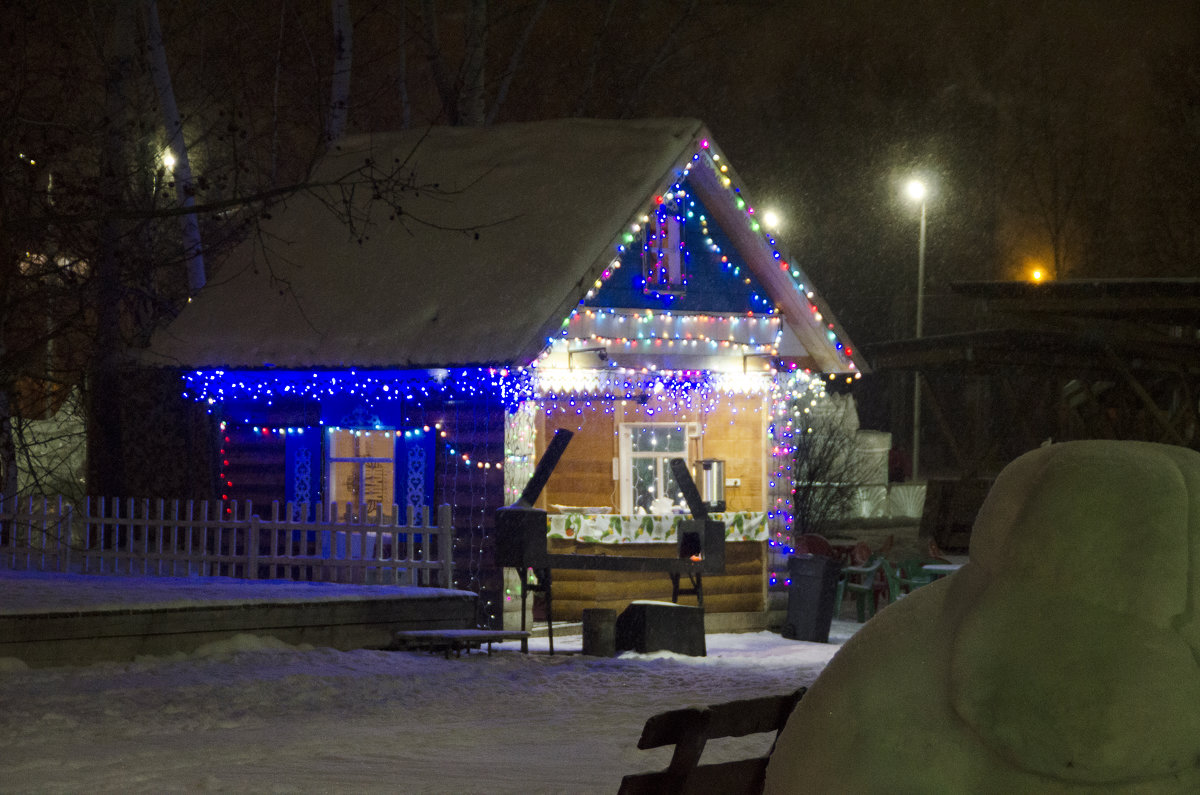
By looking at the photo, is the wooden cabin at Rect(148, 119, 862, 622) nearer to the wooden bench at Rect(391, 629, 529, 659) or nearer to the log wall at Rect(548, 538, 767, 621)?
the log wall at Rect(548, 538, 767, 621)

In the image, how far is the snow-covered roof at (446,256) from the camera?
15.1m

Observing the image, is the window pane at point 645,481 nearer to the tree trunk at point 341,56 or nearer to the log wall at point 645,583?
the log wall at point 645,583

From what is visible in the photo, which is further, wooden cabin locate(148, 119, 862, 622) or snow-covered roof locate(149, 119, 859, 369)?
wooden cabin locate(148, 119, 862, 622)

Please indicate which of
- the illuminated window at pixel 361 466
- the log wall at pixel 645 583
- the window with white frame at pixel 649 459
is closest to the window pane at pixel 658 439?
the window with white frame at pixel 649 459

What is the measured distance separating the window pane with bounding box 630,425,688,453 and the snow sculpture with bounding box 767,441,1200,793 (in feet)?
53.6

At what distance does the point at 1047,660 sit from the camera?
9.78 feet

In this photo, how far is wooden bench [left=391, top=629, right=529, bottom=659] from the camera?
13258 mm

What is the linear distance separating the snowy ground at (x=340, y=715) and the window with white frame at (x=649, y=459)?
5706 mm

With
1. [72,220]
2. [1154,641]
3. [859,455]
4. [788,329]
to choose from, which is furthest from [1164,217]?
[1154,641]

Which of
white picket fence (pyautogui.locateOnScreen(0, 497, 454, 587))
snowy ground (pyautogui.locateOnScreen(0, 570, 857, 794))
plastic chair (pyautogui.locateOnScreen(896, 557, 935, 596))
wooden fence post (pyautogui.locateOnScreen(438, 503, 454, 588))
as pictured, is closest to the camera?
snowy ground (pyautogui.locateOnScreen(0, 570, 857, 794))

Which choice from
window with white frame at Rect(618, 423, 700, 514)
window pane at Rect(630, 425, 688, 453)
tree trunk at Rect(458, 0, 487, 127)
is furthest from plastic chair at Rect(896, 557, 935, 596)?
tree trunk at Rect(458, 0, 487, 127)

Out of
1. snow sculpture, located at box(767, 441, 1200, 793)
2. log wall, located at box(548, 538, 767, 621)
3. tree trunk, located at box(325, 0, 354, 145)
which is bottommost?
log wall, located at box(548, 538, 767, 621)

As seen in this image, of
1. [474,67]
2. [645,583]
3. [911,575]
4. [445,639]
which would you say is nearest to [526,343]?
[445,639]

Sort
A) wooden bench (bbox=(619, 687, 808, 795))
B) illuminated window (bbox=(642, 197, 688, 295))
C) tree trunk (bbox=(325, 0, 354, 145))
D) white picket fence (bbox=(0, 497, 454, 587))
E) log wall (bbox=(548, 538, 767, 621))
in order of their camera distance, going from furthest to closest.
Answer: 1. tree trunk (bbox=(325, 0, 354, 145))
2. illuminated window (bbox=(642, 197, 688, 295))
3. log wall (bbox=(548, 538, 767, 621))
4. white picket fence (bbox=(0, 497, 454, 587))
5. wooden bench (bbox=(619, 687, 808, 795))
